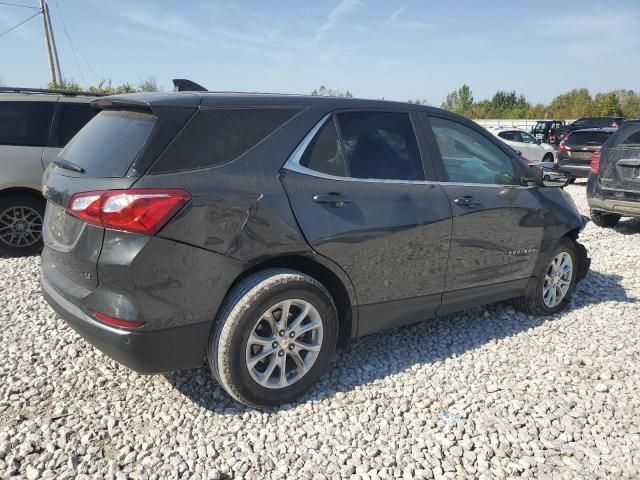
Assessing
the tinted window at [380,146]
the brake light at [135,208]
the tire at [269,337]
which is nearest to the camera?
the brake light at [135,208]

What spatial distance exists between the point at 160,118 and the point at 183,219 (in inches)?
21.4

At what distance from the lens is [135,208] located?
2.33 meters

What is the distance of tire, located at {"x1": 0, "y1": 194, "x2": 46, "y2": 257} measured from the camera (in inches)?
222

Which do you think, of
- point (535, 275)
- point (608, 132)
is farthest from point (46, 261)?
point (608, 132)

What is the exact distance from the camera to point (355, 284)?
10.1 ft

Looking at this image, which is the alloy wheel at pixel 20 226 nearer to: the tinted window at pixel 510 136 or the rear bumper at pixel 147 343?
the rear bumper at pixel 147 343

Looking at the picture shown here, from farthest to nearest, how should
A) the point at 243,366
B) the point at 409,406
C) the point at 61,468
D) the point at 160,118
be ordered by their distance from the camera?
the point at 409,406, the point at 243,366, the point at 160,118, the point at 61,468

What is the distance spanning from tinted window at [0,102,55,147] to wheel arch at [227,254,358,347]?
4351 mm

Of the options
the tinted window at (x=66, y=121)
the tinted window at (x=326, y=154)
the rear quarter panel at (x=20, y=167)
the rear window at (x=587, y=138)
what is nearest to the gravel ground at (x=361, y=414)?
the tinted window at (x=326, y=154)

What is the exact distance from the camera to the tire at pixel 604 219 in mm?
8195

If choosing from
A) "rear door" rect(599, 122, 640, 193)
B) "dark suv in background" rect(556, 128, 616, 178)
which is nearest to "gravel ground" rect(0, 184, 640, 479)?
"rear door" rect(599, 122, 640, 193)

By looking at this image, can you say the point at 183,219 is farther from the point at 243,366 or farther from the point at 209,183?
the point at 243,366

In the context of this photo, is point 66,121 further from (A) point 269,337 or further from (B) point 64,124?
(A) point 269,337

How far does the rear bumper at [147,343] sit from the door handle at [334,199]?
917 mm
